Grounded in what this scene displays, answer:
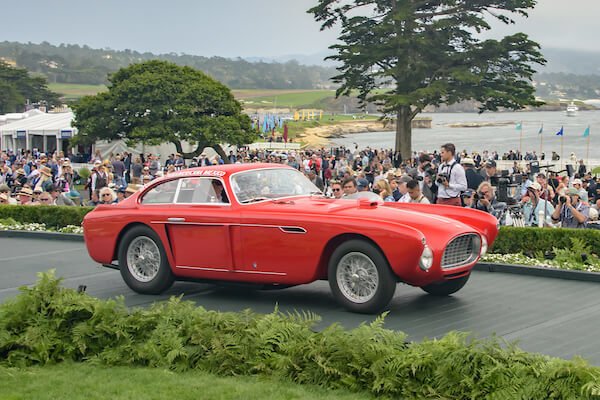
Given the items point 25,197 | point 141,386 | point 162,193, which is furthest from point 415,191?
point 25,197

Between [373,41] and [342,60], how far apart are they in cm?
219

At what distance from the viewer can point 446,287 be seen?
424 inches

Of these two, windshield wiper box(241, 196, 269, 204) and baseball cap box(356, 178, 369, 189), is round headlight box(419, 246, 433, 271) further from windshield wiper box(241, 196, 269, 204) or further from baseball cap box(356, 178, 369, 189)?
baseball cap box(356, 178, 369, 189)

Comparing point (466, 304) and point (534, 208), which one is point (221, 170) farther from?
point (534, 208)

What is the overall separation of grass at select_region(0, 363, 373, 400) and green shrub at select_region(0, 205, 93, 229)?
36.8 ft

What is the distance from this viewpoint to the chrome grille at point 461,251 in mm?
9711

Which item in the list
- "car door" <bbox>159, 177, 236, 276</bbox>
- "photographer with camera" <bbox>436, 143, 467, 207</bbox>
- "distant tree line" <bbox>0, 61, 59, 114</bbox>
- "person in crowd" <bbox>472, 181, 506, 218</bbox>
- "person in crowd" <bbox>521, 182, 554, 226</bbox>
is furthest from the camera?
"distant tree line" <bbox>0, 61, 59, 114</bbox>

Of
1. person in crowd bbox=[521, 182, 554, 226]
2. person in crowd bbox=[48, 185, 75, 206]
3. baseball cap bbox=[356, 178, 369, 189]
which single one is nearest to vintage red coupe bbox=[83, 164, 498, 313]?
baseball cap bbox=[356, 178, 369, 189]

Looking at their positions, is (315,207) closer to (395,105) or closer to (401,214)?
(401,214)

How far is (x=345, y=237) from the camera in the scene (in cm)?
970

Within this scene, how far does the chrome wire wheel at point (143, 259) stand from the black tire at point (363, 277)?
261cm

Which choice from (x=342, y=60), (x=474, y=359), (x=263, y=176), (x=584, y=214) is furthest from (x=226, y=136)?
(x=474, y=359)

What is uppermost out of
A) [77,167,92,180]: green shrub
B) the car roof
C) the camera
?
the car roof

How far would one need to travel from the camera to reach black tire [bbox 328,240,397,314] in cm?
939
